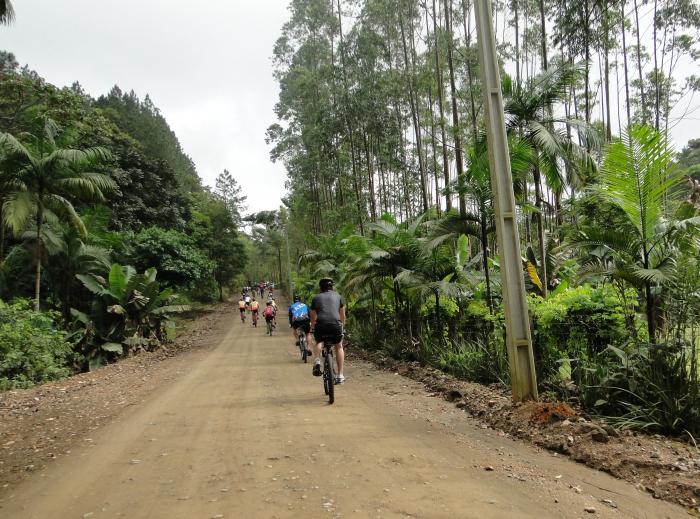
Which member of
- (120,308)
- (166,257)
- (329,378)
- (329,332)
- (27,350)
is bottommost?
(329,378)

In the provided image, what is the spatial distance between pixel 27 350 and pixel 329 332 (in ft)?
32.7

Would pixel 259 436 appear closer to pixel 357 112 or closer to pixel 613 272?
pixel 613 272

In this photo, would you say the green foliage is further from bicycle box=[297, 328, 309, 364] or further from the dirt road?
the dirt road

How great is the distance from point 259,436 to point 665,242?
546 centimetres

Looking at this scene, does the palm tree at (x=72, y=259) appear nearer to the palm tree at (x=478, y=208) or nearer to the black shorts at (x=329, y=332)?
the black shorts at (x=329, y=332)

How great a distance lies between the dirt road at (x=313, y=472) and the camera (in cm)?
353

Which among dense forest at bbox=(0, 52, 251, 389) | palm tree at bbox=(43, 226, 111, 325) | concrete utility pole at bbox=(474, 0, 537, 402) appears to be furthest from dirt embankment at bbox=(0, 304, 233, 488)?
palm tree at bbox=(43, 226, 111, 325)

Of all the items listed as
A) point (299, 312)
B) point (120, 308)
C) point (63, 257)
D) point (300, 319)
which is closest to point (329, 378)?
point (300, 319)

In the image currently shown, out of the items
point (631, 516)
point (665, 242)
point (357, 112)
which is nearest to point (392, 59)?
point (357, 112)

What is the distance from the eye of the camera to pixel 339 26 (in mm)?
25516

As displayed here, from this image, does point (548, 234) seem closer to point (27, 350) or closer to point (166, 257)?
point (27, 350)

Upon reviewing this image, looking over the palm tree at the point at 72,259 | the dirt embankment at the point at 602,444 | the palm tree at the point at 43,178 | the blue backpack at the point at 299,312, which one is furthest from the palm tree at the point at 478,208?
the palm tree at the point at 72,259

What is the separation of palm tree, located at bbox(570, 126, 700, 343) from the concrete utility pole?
1.36 m

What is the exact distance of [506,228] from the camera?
20.7ft
